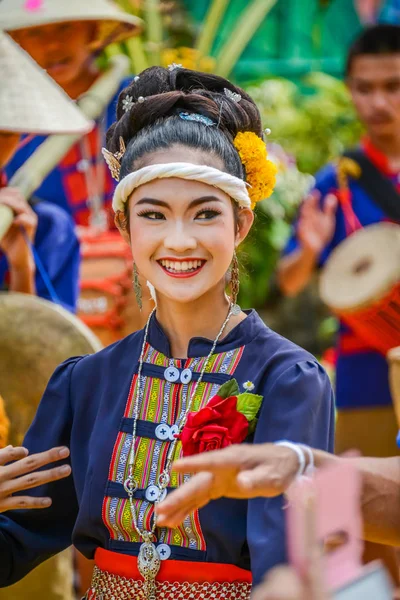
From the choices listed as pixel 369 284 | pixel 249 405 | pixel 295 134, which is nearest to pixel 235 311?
pixel 249 405

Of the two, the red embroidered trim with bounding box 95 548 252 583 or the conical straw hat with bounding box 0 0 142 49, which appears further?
the conical straw hat with bounding box 0 0 142 49

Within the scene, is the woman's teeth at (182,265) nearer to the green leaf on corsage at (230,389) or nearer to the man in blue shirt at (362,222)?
the green leaf on corsage at (230,389)

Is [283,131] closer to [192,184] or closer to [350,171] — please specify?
[350,171]

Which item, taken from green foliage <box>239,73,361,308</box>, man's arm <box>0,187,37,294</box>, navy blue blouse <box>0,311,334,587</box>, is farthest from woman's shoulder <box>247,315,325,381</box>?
green foliage <box>239,73,361,308</box>

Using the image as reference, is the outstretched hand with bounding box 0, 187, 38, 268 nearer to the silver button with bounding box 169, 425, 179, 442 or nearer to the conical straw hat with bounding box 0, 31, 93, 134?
the conical straw hat with bounding box 0, 31, 93, 134

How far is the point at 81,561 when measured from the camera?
12.6ft

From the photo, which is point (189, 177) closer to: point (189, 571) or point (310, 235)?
point (189, 571)

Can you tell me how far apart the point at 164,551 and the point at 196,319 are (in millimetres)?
507

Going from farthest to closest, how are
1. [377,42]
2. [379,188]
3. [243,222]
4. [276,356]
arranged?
1. [377,42]
2. [379,188]
3. [243,222]
4. [276,356]

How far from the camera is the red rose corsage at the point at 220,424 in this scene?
2.11 metres

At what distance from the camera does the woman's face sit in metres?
2.25

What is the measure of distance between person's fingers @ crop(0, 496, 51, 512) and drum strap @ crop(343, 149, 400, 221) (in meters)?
2.56

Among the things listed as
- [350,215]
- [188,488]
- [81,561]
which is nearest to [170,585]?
[188,488]

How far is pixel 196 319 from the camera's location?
2369 mm
